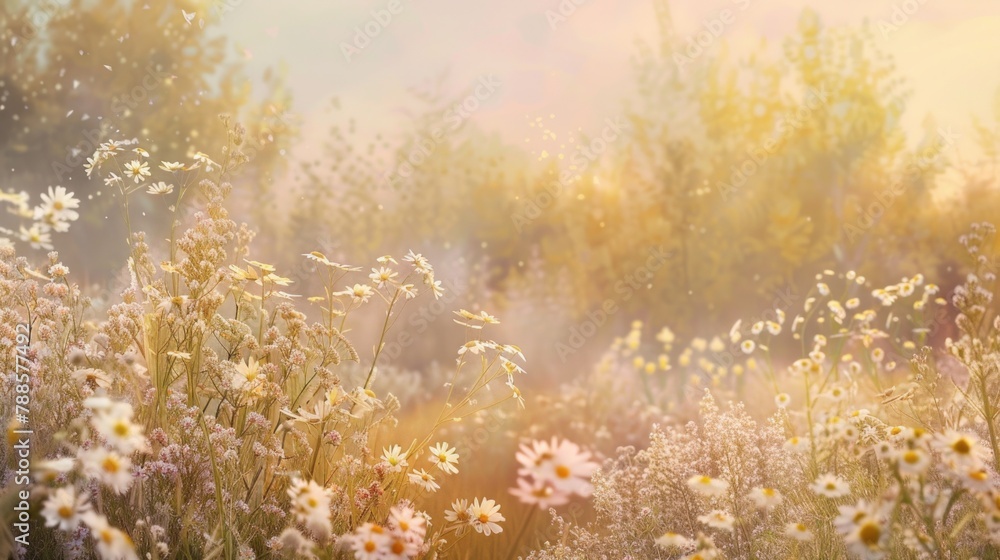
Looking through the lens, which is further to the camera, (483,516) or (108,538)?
(483,516)

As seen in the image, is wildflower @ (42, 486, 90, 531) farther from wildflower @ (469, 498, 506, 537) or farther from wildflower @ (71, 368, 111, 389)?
wildflower @ (469, 498, 506, 537)

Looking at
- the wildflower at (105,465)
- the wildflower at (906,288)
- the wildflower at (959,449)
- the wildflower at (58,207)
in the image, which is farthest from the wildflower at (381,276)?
the wildflower at (906,288)

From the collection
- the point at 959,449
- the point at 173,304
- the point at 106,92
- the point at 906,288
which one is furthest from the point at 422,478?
the point at 106,92

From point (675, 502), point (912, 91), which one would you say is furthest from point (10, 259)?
point (912, 91)

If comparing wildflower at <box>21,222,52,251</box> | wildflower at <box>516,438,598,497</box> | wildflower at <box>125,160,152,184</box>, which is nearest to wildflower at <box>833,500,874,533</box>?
wildflower at <box>516,438,598,497</box>

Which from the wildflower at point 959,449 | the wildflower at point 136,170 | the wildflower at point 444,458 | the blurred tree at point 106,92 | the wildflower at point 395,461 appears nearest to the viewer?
the wildflower at point 959,449

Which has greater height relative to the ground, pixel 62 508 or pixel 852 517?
pixel 852 517

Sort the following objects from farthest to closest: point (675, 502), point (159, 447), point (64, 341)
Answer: point (675, 502)
point (64, 341)
point (159, 447)

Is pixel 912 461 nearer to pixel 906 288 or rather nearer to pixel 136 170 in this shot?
pixel 136 170

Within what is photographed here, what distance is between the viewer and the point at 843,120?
10.0m

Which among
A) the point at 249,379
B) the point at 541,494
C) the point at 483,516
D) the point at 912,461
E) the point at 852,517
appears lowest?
the point at 541,494

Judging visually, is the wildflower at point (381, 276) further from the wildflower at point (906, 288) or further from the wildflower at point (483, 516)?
the wildflower at point (906, 288)

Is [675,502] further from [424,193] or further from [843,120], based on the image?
[843,120]

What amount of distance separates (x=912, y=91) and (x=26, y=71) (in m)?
11.2
